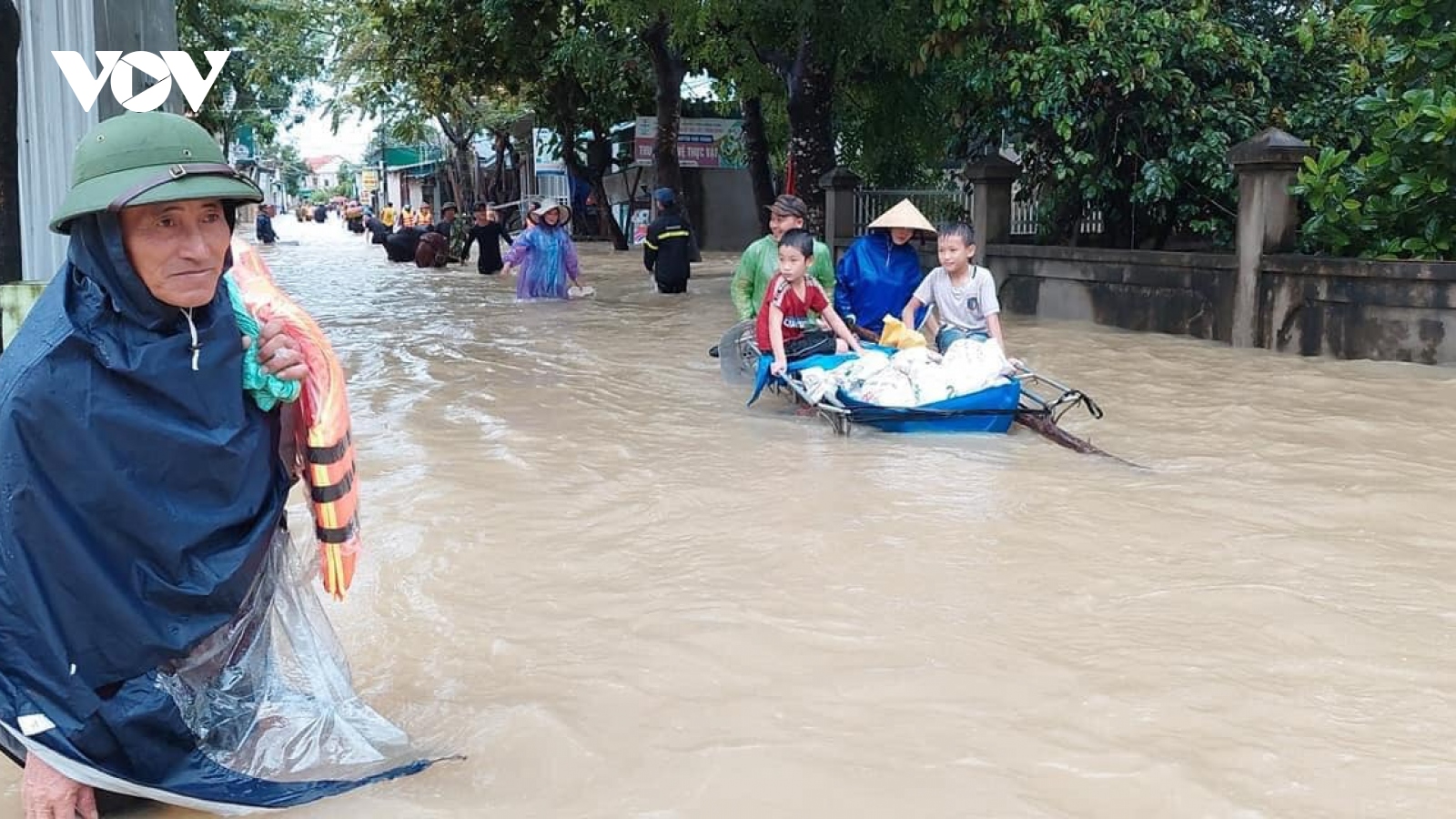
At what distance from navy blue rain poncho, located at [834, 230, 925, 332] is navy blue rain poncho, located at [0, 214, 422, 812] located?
20.7 ft

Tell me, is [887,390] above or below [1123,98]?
below

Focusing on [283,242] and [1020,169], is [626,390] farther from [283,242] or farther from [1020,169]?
[283,242]

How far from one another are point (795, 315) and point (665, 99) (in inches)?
564

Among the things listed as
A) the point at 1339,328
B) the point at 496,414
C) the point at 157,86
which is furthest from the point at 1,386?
the point at 1339,328

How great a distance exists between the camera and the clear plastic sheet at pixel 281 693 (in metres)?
2.76

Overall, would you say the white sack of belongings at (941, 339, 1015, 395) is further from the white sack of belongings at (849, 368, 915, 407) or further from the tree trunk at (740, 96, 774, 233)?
the tree trunk at (740, 96, 774, 233)

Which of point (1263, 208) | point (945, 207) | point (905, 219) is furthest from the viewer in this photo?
point (945, 207)

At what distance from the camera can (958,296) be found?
7.91 metres

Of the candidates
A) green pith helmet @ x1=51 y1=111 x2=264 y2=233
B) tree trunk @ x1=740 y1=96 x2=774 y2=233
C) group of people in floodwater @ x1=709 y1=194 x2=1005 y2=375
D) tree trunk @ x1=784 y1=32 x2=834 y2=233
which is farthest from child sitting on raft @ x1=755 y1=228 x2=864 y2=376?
tree trunk @ x1=740 y1=96 x2=774 y2=233

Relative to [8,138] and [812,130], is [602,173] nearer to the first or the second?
[812,130]

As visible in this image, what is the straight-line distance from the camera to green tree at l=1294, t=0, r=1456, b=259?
9.86 meters

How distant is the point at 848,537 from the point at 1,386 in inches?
136

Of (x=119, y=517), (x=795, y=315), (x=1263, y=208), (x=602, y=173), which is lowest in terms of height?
(x=119, y=517)

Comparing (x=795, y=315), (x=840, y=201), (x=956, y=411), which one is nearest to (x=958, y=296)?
(x=795, y=315)
